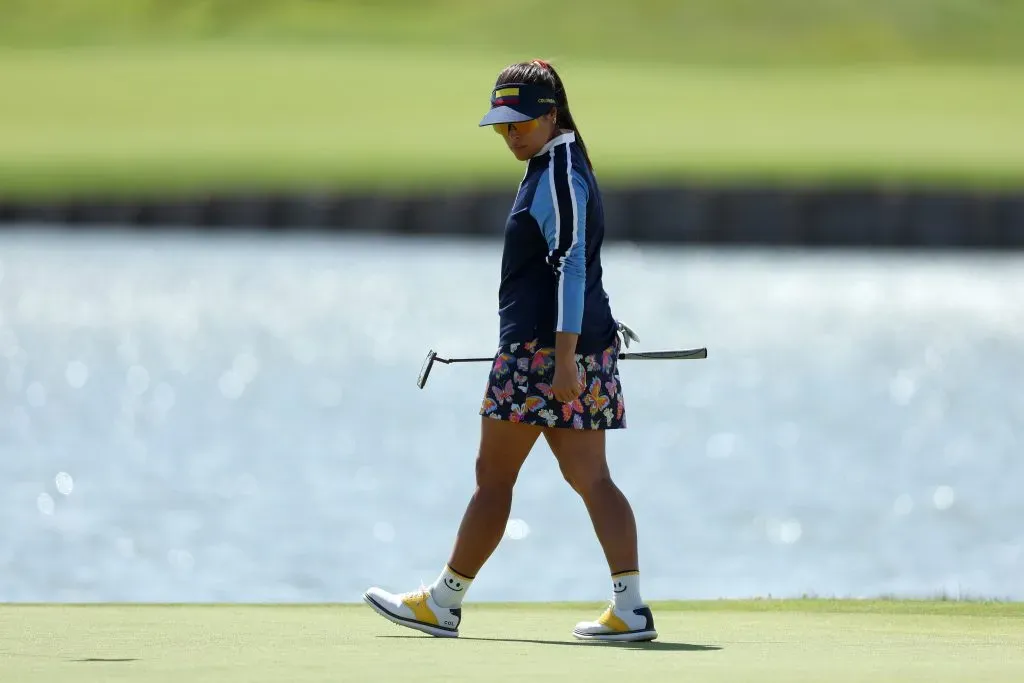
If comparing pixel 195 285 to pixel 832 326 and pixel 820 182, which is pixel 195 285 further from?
pixel 820 182

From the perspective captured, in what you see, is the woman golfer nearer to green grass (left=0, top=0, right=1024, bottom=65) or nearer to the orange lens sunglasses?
the orange lens sunglasses

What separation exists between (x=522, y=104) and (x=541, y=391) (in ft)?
2.29

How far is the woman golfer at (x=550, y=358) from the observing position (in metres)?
5.00

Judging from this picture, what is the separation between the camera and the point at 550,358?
509 cm

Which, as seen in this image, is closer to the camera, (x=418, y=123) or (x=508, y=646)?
(x=508, y=646)

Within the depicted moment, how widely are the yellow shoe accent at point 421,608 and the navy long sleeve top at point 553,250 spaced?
2.25ft

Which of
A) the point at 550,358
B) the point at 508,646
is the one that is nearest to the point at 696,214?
the point at 550,358

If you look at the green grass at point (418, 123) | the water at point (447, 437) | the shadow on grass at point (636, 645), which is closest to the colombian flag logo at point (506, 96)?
the shadow on grass at point (636, 645)

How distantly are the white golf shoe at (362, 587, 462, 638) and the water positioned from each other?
10.7 feet

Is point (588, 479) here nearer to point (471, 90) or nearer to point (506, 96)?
point (506, 96)

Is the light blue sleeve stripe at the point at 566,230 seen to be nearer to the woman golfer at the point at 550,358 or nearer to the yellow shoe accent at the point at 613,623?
the woman golfer at the point at 550,358

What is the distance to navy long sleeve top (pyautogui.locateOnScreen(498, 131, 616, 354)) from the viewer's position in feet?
16.4

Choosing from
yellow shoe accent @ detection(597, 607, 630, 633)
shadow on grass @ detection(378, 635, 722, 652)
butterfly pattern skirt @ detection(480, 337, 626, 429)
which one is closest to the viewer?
shadow on grass @ detection(378, 635, 722, 652)

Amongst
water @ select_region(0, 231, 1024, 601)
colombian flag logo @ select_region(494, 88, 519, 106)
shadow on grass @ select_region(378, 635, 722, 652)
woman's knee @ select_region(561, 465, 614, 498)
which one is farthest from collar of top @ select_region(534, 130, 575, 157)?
water @ select_region(0, 231, 1024, 601)
